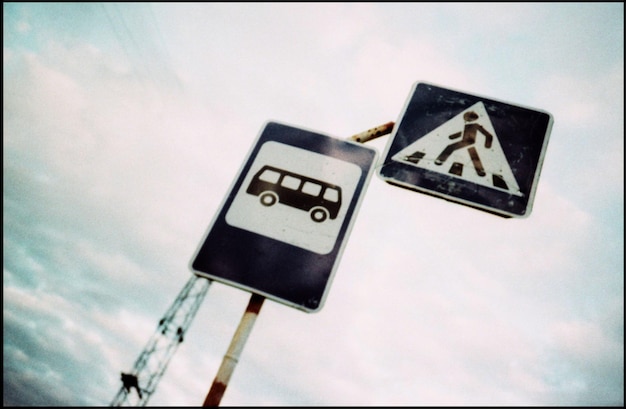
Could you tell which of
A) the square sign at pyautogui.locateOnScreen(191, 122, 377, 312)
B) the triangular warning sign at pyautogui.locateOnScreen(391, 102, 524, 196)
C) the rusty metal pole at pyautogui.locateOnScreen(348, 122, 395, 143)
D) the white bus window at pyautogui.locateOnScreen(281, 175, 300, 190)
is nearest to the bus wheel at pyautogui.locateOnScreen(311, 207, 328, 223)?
the square sign at pyautogui.locateOnScreen(191, 122, 377, 312)

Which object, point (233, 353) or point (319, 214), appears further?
point (319, 214)

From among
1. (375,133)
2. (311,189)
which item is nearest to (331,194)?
(311,189)

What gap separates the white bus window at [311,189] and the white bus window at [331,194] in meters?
0.04

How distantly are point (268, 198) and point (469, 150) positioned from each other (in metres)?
1.18

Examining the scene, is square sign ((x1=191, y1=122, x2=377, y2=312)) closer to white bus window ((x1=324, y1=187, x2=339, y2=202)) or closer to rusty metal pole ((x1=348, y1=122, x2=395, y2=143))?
white bus window ((x1=324, y1=187, x2=339, y2=202))

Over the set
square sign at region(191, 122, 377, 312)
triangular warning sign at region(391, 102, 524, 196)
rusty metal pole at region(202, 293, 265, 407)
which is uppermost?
triangular warning sign at region(391, 102, 524, 196)

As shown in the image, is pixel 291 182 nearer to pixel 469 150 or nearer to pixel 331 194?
pixel 331 194

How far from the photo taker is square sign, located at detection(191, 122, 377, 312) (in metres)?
1.34

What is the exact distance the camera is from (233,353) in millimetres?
1183

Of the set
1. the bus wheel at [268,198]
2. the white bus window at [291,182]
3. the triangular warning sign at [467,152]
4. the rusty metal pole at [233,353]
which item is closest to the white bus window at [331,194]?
the white bus window at [291,182]

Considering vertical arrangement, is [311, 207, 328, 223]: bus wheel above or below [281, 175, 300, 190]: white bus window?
below

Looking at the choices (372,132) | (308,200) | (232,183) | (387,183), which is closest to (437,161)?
(387,183)

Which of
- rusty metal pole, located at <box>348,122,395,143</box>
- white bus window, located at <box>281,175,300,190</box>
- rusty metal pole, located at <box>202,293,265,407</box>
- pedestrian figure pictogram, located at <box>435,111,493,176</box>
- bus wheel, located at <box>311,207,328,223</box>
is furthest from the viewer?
rusty metal pole, located at <box>348,122,395,143</box>

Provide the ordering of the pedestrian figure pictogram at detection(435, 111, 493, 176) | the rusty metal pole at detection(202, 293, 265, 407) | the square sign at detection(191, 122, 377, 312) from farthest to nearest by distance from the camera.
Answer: the pedestrian figure pictogram at detection(435, 111, 493, 176)
the square sign at detection(191, 122, 377, 312)
the rusty metal pole at detection(202, 293, 265, 407)
